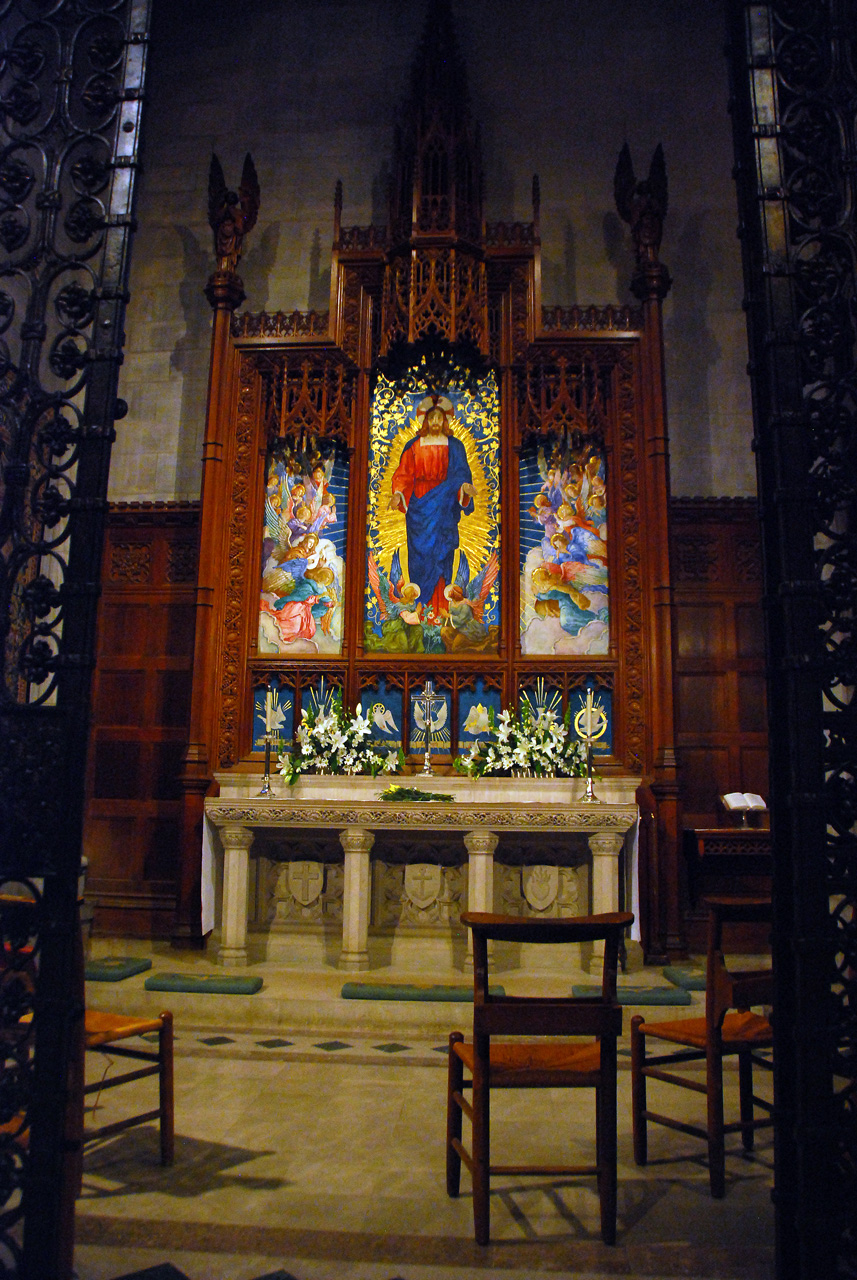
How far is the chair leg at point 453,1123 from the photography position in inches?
146

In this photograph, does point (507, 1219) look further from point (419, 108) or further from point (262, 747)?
point (419, 108)

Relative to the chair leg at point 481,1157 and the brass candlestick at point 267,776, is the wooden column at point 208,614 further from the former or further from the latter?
the chair leg at point 481,1157

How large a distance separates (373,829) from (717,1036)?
4099mm

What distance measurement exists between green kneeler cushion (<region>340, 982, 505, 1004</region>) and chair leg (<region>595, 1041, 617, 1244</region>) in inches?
125

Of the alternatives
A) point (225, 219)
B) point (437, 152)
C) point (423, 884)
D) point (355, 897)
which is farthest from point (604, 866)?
point (225, 219)

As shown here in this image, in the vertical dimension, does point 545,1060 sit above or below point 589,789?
below

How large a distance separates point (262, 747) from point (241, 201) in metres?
5.54

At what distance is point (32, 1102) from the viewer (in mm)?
2734

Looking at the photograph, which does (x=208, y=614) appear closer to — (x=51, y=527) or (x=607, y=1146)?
(x=51, y=527)

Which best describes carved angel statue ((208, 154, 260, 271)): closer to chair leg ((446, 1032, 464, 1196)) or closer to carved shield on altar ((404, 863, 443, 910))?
carved shield on altar ((404, 863, 443, 910))

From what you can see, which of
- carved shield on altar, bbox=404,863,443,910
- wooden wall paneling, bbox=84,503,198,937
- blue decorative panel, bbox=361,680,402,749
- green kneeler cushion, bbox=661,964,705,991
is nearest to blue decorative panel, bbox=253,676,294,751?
blue decorative panel, bbox=361,680,402,749

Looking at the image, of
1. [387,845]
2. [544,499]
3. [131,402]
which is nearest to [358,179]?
[131,402]

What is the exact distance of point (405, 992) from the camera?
6.70 m

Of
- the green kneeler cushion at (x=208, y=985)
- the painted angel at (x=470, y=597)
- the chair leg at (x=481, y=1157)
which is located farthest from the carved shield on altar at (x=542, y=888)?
the chair leg at (x=481, y=1157)
